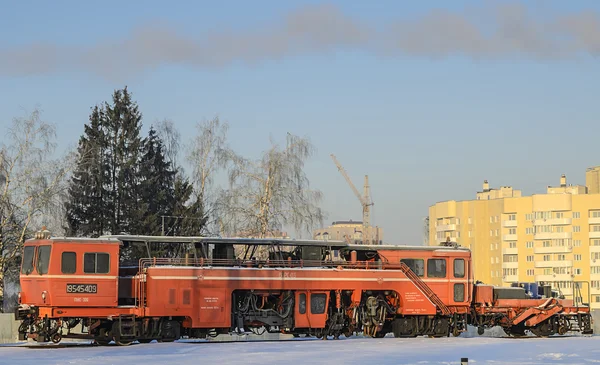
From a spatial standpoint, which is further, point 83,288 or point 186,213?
point 186,213

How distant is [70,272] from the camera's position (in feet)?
113

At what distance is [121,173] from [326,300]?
93.5 ft

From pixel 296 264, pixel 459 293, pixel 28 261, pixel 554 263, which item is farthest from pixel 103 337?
pixel 554 263

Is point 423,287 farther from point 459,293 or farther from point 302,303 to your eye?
point 302,303

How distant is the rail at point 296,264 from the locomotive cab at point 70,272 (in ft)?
4.11

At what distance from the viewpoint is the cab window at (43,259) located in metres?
34.4

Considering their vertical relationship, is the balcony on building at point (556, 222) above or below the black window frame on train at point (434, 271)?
above

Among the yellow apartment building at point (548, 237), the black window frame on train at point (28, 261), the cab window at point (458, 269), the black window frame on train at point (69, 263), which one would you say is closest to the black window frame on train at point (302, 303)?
the cab window at point (458, 269)

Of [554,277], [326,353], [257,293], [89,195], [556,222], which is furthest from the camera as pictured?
[554,277]

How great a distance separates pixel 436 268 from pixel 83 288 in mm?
14793

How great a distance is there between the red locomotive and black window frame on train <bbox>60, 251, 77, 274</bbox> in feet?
0.12

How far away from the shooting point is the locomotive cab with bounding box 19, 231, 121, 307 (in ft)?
112

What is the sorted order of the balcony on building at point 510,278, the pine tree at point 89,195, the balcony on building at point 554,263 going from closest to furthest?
the pine tree at point 89,195, the balcony on building at point 554,263, the balcony on building at point 510,278

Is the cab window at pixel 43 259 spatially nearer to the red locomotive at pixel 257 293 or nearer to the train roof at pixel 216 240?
the red locomotive at pixel 257 293
